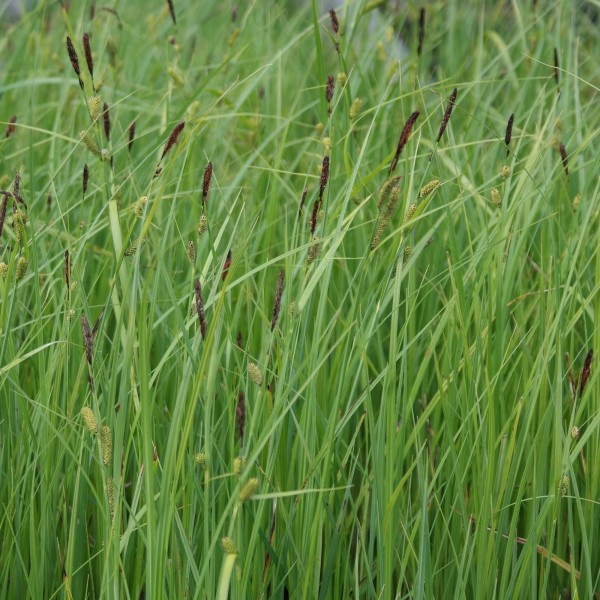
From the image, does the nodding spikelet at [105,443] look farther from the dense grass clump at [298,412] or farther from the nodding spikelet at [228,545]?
the nodding spikelet at [228,545]

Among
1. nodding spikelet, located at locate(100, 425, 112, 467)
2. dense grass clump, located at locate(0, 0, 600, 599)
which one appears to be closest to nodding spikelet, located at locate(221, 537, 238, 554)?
dense grass clump, located at locate(0, 0, 600, 599)

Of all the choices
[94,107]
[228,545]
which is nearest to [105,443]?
[228,545]

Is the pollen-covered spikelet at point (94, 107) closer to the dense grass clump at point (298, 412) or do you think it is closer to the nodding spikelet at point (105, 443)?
the dense grass clump at point (298, 412)

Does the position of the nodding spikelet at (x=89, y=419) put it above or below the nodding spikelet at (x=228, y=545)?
above

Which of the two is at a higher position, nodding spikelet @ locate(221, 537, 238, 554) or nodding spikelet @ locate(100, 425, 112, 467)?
nodding spikelet @ locate(100, 425, 112, 467)

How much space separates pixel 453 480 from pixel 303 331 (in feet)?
1.35

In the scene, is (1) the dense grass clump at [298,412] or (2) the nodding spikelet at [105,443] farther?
(1) the dense grass clump at [298,412]

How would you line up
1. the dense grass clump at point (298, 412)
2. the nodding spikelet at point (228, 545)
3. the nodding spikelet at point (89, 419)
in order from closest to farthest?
1. the nodding spikelet at point (228, 545)
2. the nodding spikelet at point (89, 419)
3. the dense grass clump at point (298, 412)

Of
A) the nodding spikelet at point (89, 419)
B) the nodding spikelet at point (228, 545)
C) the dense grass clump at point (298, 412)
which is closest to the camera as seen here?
the nodding spikelet at point (228, 545)

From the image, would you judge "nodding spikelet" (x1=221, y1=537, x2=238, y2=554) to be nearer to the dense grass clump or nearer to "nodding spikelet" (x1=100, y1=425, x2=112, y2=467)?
the dense grass clump

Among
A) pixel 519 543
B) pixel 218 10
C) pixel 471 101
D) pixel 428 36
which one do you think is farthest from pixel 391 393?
pixel 218 10

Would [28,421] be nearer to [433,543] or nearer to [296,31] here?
[433,543]

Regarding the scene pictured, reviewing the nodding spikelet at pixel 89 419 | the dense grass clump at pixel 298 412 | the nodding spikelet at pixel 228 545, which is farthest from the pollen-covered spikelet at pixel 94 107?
the nodding spikelet at pixel 228 545

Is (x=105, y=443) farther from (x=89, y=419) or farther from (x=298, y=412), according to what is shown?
(x=298, y=412)
